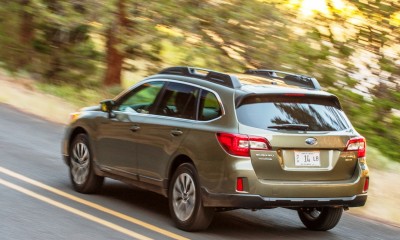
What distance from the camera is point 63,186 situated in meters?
11.0

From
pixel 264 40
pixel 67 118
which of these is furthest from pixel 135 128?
pixel 264 40

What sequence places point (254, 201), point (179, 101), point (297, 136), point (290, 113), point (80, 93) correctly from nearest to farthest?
1. point (254, 201)
2. point (297, 136)
3. point (290, 113)
4. point (179, 101)
5. point (80, 93)

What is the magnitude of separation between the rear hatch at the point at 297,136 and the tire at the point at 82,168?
2703 mm

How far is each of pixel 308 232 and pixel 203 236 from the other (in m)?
1.43

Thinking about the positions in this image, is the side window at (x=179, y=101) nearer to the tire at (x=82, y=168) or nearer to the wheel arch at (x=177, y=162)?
the wheel arch at (x=177, y=162)

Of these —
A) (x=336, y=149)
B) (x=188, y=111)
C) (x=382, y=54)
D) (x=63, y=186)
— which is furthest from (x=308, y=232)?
(x=382, y=54)

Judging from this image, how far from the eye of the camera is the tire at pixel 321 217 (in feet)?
31.0

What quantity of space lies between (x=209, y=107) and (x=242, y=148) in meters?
0.78

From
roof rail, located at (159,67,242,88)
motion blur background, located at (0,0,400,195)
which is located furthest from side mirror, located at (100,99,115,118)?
motion blur background, located at (0,0,400,195)

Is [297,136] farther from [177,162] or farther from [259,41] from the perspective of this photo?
[259,41]

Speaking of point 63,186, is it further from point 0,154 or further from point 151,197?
point 0,154

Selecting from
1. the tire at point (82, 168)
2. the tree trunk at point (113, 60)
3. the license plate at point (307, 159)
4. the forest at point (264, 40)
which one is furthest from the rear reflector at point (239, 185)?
the tree trunk at point (113, 60)

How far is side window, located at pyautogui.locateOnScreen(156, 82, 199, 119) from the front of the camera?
9.14 meters

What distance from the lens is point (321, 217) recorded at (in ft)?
31.3
